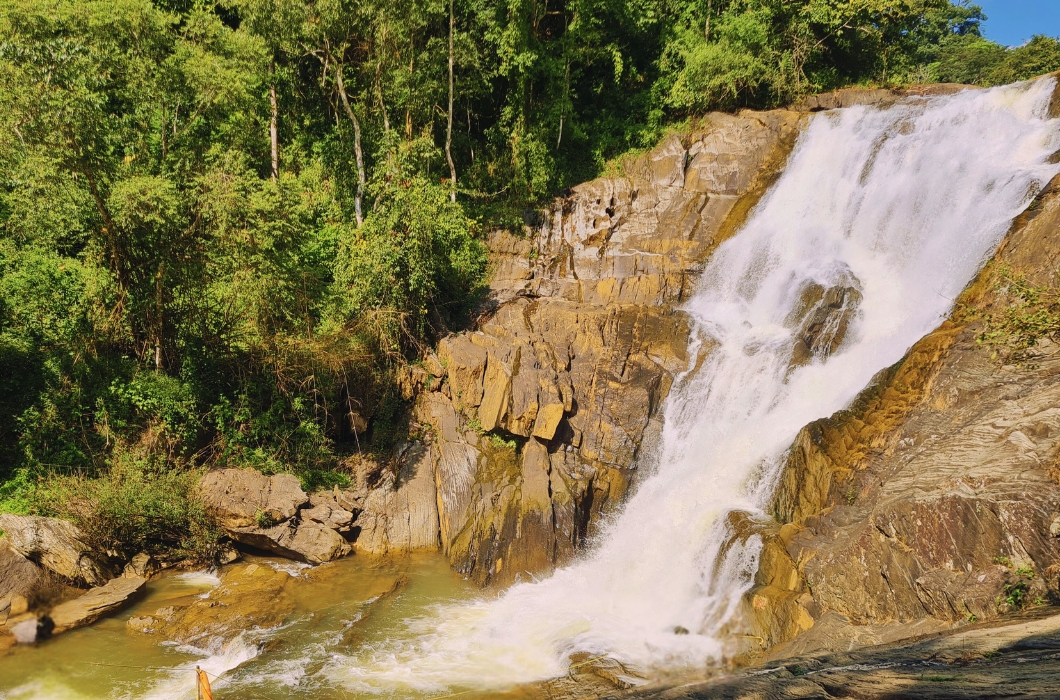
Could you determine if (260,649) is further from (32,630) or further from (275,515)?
(32,630)

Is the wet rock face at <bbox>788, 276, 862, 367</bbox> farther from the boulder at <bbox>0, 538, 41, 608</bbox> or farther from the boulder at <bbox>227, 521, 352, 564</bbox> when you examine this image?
the boulder at <bbox>0, 538, 41, 608</bbox>

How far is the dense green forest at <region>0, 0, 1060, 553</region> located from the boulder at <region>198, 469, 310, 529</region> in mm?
458

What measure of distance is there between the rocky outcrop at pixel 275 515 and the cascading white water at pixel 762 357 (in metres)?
3.22

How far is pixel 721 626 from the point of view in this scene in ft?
33.2

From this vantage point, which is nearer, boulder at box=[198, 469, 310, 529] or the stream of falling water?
the stream of falling water

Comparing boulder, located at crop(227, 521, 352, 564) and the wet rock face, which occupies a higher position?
the wet rock face

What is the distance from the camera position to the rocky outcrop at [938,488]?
799 centimetres

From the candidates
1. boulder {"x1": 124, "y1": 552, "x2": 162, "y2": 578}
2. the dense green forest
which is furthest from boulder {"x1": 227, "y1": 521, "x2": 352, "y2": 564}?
boulder {"x1": 124, "y1": 552, "x2": 162, "y2": 578}

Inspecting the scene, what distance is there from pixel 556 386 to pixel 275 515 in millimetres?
6655

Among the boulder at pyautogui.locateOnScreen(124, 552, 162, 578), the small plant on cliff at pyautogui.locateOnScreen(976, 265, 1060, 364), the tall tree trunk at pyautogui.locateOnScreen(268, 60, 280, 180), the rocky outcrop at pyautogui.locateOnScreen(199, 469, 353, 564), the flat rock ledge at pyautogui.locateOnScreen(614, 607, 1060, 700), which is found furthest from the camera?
the tall tree trunk at pyautogui.locateOnScreen(268, 60, 280, 180)

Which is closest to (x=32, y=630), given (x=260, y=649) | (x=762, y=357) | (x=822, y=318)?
(x=260, y=649)

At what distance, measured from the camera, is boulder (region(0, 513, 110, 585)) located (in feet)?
36.3

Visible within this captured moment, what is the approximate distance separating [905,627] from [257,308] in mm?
13184

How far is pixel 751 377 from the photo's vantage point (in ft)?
46.1
